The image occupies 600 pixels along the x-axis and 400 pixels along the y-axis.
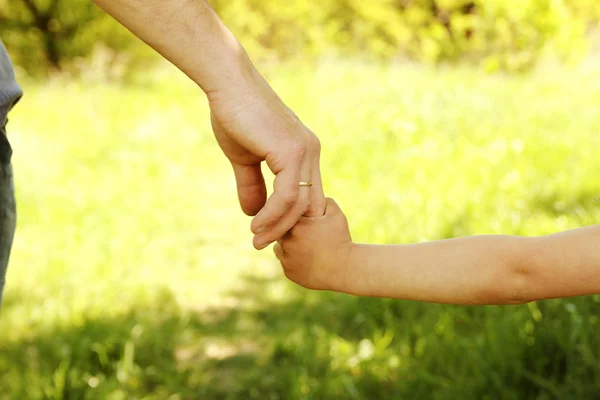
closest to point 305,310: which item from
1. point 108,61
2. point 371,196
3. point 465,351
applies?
point 465,351

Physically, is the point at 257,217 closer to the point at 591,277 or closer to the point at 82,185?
the point at 591,277

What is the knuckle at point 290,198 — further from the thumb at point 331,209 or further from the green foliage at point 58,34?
the green foliage at point 58,34

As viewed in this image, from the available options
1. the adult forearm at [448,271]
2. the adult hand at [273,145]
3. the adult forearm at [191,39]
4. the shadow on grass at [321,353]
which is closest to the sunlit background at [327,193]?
the shadow on grass at [321,353]

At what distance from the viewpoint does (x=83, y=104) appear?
535 cm

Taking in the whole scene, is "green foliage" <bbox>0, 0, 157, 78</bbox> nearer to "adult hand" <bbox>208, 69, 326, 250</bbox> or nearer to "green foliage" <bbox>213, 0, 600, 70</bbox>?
"green foliage" <bbox>213, 0, 600, 70</bbox>

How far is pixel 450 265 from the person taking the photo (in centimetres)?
128

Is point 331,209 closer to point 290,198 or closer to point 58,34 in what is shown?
point 290,198

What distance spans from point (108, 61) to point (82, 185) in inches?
121

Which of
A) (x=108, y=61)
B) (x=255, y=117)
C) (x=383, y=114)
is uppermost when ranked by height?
(x=255, y=117)

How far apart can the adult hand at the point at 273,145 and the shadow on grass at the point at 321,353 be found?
3.23ft

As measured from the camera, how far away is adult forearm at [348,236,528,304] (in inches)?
49.2

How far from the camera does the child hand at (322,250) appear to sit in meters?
1.37

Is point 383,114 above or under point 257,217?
under

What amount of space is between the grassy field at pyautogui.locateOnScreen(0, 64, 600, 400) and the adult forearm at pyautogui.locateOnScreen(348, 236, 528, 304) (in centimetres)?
84
